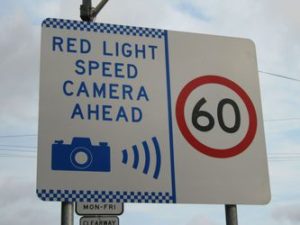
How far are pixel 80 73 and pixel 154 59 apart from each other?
0.69m

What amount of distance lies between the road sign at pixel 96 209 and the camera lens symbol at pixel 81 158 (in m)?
3.14

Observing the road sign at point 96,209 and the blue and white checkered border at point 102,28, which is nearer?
the blue and white checkered border at point 102,28

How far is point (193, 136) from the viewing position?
15.2 feet

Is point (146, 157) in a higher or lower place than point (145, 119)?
lower

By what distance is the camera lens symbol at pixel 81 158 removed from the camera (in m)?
A: 4.25

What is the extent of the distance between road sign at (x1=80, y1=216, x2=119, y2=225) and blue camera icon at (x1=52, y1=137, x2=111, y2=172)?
331 cm

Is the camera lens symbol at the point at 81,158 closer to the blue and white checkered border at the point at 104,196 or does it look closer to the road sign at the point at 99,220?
the blue and white checkered border at the point at 104,196

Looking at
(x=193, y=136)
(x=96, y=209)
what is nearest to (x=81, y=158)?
(x=193, y=136)

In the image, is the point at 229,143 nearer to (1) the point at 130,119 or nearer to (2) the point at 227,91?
(2) the point at 227,91

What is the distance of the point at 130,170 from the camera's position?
4.37 m

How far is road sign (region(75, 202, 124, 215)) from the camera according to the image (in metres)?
7.34

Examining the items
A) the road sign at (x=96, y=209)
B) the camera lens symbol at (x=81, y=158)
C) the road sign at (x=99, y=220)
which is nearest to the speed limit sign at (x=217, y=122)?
the camera lens symbol at (x=81, y=158)

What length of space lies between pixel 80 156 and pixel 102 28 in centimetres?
119

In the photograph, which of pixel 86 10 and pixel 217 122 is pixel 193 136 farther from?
pixel 86 10
